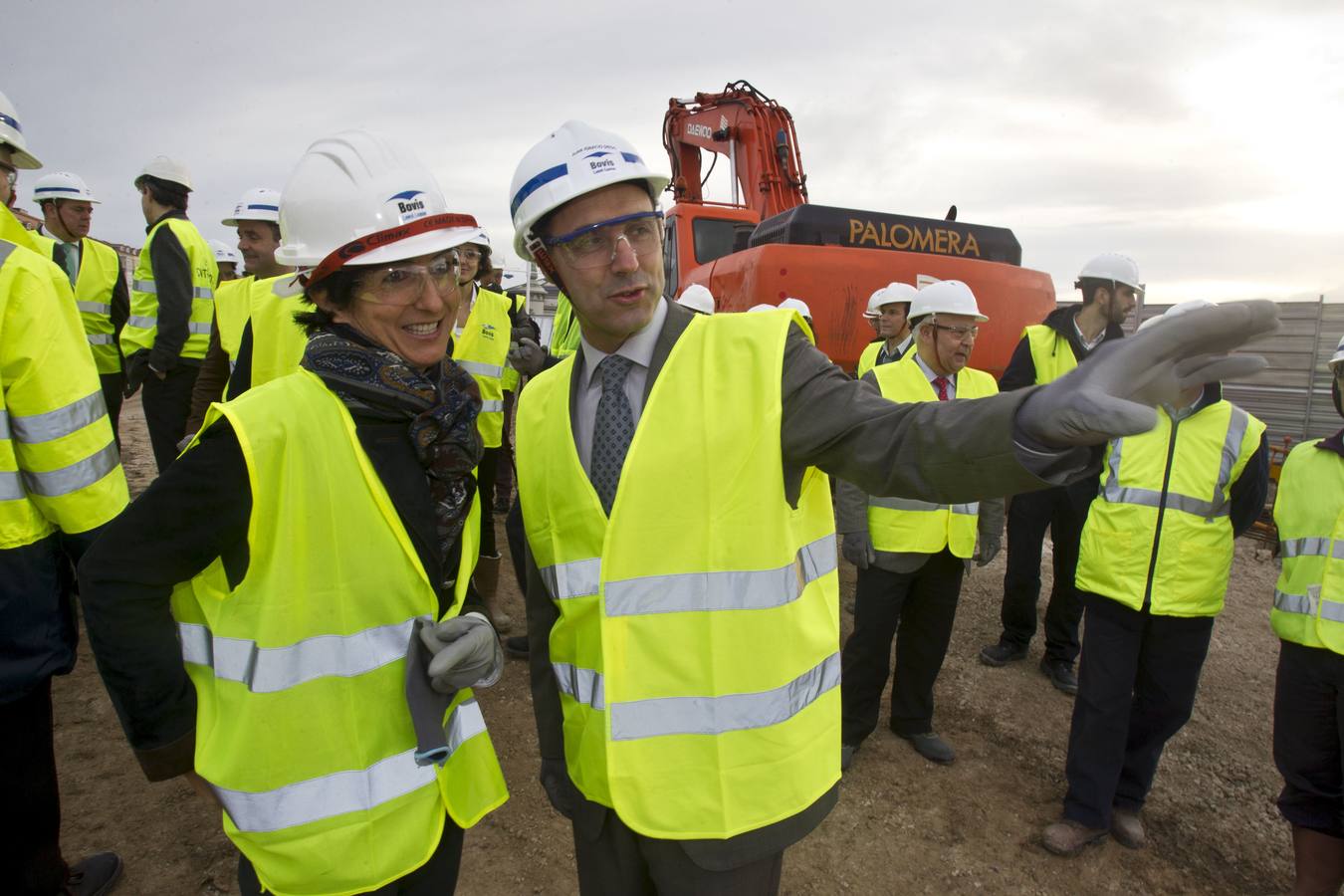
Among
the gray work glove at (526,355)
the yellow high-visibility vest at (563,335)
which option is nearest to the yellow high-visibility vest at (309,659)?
the gray work glove at (526,355)

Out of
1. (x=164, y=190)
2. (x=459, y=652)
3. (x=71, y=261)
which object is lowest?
(x=459, y=652)

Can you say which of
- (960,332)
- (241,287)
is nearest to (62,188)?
(241,287)

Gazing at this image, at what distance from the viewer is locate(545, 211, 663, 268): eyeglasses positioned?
5.62 feet

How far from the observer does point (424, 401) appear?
160 centimetres

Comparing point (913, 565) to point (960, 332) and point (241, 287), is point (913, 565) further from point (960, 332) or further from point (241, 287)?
point (241, 287)

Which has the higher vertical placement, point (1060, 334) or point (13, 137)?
point (13, 137)

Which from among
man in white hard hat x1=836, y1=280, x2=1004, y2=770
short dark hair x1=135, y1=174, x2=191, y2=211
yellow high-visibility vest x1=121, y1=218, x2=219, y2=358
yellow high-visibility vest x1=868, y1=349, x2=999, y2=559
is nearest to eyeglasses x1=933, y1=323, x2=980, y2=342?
man in white hard hat x1=836, y1=280, x2=1004, y2=770

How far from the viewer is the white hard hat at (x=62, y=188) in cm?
560

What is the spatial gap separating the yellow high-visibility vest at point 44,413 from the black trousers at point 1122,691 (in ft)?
12.5

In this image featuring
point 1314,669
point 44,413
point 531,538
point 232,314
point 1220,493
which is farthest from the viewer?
point 232,314

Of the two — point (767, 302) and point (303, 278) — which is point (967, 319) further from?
point (303, 278)

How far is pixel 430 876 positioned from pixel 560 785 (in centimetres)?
37

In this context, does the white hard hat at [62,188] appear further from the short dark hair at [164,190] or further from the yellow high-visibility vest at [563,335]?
the yellow high-visibility vest at [563,335]

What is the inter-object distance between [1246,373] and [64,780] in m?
4.62
